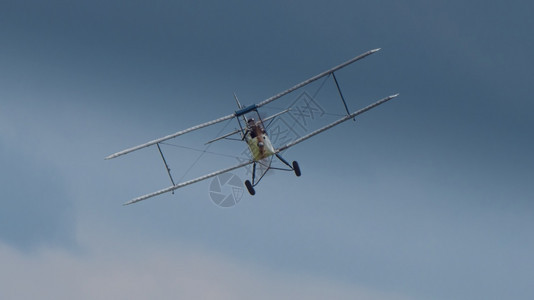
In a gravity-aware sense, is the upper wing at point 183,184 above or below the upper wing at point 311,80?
below

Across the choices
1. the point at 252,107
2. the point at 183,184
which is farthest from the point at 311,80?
the point at 183,184

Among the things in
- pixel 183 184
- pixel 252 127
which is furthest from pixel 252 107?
pixel 183 184

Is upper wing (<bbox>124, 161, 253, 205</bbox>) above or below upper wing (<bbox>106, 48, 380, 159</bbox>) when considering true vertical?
below

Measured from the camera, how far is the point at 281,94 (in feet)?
186

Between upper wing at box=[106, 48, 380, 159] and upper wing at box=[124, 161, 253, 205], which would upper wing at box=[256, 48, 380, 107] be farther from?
upper wing at box=[124, 161, 253, 205]

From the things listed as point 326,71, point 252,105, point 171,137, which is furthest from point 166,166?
point 326,71

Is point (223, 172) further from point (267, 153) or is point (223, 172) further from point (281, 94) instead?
point (281, 94)

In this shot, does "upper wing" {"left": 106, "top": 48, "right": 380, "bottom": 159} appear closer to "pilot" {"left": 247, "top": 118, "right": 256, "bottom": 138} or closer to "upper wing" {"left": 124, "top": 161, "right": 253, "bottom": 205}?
"pilot" {"left": 247, "top": 118, "right": 256, "bottom": 138}

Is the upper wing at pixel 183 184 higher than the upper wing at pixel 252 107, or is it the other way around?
the upper wing at pixel 252 107

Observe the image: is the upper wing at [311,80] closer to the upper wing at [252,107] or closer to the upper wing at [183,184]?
the upper wing at [252,107]

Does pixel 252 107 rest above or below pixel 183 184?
above

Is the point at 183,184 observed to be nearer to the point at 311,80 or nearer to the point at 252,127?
the point at 252,127

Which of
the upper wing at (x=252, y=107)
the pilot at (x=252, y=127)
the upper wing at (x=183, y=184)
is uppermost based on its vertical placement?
the upper wing at (x=252, y=107)

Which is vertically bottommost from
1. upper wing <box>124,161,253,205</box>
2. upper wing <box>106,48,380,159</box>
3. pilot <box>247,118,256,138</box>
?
upper wing <box>124,161,253,205</box>
